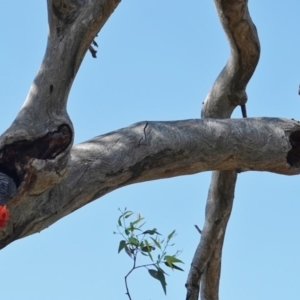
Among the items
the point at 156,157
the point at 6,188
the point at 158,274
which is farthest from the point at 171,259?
the point at 6,188

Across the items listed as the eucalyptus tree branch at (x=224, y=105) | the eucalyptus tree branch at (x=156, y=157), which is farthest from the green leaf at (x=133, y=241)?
the eucalyptus tree branch at (x=224, y=105)

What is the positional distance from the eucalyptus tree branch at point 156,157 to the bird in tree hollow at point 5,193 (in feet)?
0.16

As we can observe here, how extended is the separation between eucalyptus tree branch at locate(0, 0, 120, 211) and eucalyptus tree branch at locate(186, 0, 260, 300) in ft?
5.31

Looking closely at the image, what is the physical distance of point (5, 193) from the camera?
8.27 ft

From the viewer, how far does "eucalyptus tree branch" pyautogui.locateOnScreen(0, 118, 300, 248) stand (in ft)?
9.35

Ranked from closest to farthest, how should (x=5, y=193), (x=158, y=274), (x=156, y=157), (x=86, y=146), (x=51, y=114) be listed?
(x=5, y=193) < (x=51, y=114) < (x=86, y=146) < (x=156, y=157) < (x=158, y=274)

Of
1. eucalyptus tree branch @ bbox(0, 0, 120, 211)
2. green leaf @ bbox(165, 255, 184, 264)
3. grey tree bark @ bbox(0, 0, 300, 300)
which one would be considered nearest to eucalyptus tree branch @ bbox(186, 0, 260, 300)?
grey tree bark @ bbox(0, 0, 300, 300)

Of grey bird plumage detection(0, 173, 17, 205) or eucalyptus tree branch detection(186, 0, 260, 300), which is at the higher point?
eucalyptus tree branch detection(186, 0, 260, 300)

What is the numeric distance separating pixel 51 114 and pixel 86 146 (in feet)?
1.36

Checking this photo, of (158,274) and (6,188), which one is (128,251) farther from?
(6,188)

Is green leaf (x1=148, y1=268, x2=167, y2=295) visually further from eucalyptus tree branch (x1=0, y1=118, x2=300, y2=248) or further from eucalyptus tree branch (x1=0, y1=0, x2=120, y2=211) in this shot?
eucalyptus tree branch (x1=0, y1=0, x2=120, y2=211)

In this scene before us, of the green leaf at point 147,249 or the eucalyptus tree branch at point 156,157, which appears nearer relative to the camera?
the eucalyptus tree branch at point 156,157

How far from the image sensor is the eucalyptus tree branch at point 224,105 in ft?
14.0

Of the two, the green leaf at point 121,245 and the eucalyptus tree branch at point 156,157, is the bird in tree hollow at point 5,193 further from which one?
the green leaf at point 121,245
